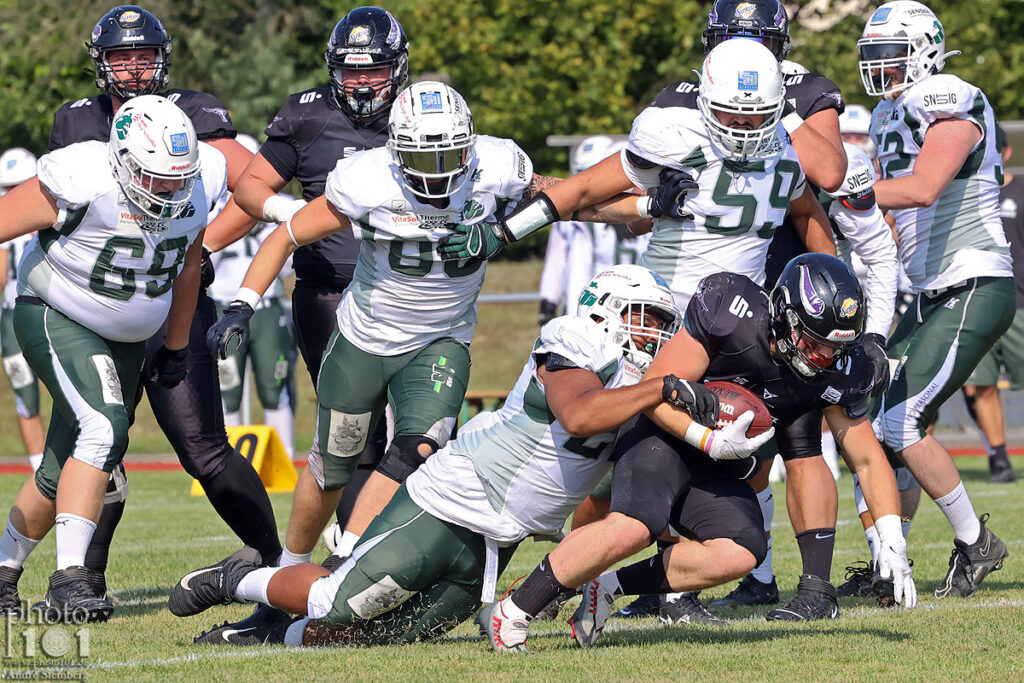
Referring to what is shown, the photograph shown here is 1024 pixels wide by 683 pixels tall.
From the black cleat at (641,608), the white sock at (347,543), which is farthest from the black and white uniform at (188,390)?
the black cleat at (641,608)

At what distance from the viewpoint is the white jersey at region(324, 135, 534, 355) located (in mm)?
5043

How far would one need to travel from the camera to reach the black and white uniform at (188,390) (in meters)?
5.43

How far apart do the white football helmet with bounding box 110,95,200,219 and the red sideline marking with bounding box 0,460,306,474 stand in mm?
6696

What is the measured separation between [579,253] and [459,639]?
5.75m

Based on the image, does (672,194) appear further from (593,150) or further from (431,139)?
(593,150)

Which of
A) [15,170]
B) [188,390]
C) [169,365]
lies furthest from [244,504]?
[15,170]

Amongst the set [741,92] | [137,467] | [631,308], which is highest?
[741,92]

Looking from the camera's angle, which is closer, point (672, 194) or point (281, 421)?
point (672, 194)

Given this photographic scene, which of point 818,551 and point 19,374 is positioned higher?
point 818,551

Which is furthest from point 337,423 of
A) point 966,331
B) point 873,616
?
point 966,331

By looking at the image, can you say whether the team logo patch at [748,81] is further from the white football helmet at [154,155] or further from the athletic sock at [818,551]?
the white football helmet at [154,155]

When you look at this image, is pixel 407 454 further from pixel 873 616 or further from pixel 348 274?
pixel 873 616

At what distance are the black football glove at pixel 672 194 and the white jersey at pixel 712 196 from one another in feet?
0.10

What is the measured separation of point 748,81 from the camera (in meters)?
4.87
